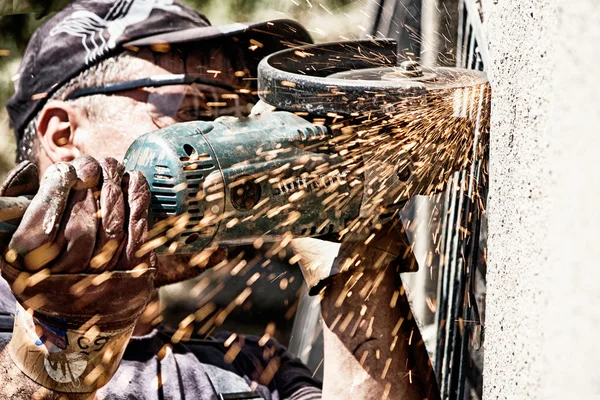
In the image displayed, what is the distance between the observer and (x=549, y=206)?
101 cm

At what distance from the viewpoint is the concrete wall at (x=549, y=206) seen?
3.03ft

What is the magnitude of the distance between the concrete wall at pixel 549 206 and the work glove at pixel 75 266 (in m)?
0.72

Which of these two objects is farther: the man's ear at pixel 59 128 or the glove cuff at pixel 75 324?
the man's ear at pixel 59 128

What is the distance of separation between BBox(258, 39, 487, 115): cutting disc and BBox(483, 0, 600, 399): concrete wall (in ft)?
1.58

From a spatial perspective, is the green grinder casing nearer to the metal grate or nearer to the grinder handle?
the grinder handle

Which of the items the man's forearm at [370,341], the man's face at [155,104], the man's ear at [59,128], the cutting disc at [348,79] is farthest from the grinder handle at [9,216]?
the man's ear at [59,128]

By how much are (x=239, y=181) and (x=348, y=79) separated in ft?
1.18

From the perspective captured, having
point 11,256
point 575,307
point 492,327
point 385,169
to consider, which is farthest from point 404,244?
point 575,307

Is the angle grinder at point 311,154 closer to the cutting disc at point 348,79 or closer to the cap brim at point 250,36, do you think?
the cutting disc at point 348,79

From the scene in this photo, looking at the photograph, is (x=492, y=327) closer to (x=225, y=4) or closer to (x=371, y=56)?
(x=371, y=56)

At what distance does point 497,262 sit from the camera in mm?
1270

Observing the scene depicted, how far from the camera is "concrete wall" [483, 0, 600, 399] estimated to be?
0.92 meters

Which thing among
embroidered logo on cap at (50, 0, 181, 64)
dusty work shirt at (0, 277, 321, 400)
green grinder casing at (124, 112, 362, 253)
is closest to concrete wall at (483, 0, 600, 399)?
green grinder casing at (124, 112, 362, 253)

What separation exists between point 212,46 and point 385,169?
124cm
